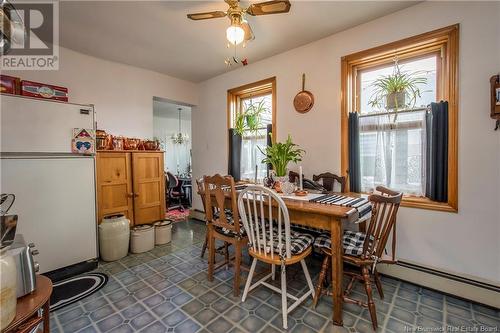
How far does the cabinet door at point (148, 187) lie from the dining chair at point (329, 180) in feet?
7.88

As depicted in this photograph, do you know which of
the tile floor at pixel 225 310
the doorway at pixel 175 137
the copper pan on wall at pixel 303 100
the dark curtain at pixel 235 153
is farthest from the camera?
the doorway at pixel 175 137

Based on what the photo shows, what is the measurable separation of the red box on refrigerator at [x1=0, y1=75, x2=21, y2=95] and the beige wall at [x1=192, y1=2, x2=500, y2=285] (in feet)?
10.3

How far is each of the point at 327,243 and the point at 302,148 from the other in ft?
4.66

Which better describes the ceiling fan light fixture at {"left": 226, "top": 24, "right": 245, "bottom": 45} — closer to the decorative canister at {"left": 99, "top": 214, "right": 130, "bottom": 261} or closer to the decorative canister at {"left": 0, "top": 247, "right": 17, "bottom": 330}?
the decorative canister at {"left": 0, "top": 247, "right": 17, "bottom": 330}

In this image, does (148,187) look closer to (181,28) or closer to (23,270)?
(181,28)

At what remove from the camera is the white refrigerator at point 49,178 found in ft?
6.55

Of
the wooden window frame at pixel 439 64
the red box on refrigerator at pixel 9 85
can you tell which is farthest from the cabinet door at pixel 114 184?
the wooden window frame at pixel 439 64

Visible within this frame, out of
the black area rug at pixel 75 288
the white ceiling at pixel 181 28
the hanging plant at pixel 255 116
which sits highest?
the white ceiling at pixel 181 28

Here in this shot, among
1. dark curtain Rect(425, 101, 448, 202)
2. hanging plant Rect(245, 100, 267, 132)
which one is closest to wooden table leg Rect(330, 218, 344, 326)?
dark curtain Rect(425, 101, 448, 202)

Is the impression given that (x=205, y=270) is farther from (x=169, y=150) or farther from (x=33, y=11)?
(x=169, y=150)

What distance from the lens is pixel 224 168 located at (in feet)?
13.2

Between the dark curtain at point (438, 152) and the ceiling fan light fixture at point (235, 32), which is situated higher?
the ceiling fan light fixture at point (235, 32)

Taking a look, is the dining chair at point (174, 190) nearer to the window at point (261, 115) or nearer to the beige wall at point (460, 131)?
the window at point (261, 115)

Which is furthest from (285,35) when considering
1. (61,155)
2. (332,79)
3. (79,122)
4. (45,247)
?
(45,247)
